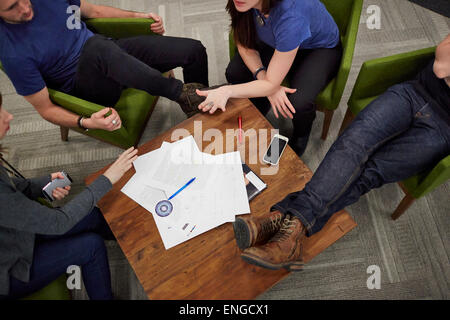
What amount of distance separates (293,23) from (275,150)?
1.87ft

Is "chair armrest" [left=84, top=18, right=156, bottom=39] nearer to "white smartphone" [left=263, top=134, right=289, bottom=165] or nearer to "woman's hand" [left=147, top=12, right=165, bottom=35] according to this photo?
"woman's hand" [left=147, top=12, right=165, bottom=35]

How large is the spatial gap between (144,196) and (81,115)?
0.61 meters

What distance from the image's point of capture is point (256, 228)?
122cm

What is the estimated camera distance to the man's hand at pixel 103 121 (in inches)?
60.8

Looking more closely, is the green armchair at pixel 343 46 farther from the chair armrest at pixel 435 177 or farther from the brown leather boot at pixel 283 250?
the brown leather boot at pixel 283 250

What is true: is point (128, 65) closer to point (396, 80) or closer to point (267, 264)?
point (267, 264)

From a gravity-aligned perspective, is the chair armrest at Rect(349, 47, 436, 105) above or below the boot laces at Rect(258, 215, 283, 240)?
above

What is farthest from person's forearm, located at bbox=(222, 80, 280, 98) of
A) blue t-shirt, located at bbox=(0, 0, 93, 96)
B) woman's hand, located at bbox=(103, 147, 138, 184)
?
blue t-shirt, located at bbox=(0, 0, 93, 96)

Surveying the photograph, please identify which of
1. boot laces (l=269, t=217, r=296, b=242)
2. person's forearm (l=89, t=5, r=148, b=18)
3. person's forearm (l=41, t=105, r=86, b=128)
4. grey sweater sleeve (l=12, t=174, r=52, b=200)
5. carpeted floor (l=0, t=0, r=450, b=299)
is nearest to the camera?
boot laces (l=269, t=217, r=296, b=242)

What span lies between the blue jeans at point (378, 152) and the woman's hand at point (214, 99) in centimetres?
56

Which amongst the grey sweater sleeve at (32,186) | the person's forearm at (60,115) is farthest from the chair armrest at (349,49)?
the grey sweater sleeve at (32,186)

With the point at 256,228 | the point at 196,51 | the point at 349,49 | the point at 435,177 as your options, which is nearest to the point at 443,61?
the point at 349,49

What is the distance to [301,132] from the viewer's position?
1.84 metres

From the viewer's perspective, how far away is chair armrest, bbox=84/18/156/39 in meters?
1.88
